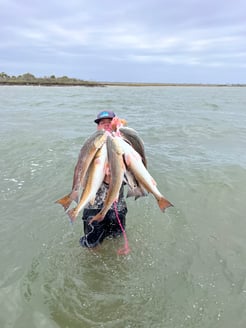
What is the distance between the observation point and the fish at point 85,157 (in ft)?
12.9

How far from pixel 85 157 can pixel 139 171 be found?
0.70 m

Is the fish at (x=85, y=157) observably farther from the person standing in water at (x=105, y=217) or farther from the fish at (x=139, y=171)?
the person standing in water at (x=105, y=217)

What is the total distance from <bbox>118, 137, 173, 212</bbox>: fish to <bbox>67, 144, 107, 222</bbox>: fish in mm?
276

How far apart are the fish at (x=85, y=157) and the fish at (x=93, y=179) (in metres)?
0.07

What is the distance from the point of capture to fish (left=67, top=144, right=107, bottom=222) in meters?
4.07

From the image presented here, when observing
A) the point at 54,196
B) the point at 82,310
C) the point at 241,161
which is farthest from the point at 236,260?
the point at 241,161

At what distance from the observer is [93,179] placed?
4.18 metres

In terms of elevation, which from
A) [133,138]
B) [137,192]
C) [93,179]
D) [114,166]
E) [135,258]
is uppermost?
[133,138]

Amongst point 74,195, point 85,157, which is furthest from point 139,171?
point 74,195

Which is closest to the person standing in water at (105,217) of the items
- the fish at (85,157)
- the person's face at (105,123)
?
the person's face at (105,123)

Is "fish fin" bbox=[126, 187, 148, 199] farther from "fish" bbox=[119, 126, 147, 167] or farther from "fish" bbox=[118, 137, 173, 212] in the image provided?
"fish" bbox=[119, 126, 147, 167]

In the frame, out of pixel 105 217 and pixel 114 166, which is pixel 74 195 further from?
pixel 105 217

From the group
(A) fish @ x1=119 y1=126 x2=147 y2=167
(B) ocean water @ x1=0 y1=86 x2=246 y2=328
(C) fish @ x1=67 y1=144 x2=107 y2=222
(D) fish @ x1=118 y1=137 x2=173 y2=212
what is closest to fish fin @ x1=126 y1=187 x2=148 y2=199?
(D) fish @ x1=118 y1=137 x2=173 y2=212

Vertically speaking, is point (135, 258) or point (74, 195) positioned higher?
point (74, 195)
